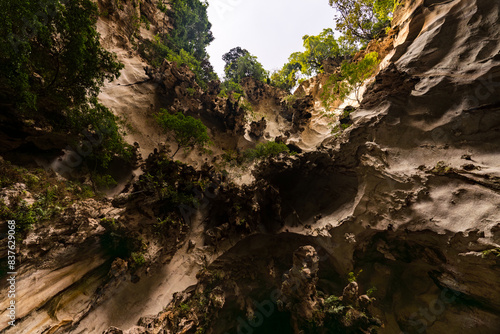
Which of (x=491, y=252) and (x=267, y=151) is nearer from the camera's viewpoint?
(x=491, y=252)

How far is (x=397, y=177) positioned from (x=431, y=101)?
3.20m

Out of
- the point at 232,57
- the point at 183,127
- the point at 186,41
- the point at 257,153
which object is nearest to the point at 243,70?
the point at 232,57

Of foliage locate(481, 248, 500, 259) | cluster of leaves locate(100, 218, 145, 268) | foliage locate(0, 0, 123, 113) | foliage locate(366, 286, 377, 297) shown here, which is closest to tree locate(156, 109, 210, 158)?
foliage locate(0, 0, 123, 113)

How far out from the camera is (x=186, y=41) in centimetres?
1997

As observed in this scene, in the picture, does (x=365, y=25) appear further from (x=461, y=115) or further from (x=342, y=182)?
(x=342, y=182)

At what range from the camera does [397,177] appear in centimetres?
641

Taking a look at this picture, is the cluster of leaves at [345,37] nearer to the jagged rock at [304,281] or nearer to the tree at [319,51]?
the tree at [319,51]

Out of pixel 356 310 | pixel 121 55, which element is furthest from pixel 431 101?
pixel 121 55

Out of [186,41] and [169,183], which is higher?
[186,41]

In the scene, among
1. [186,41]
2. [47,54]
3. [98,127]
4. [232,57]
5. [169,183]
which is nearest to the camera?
[47,54]

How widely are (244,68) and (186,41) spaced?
715 centimetres

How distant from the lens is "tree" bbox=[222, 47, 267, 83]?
875 inches

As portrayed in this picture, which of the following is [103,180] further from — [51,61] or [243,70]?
[243,70]

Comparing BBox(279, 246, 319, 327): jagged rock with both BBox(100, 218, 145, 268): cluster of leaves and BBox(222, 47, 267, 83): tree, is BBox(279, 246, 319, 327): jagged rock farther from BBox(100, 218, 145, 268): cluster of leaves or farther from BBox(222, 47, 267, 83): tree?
BBox(222, 47, 267, 83): tree
